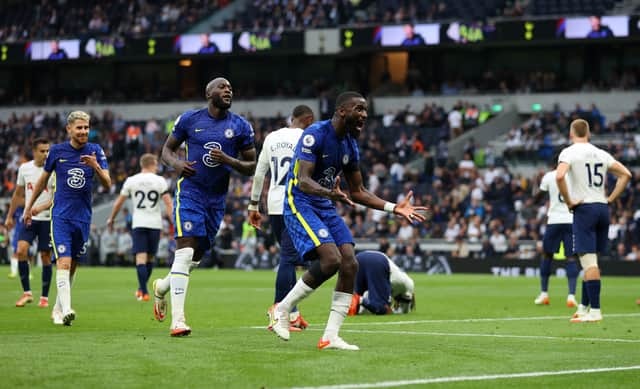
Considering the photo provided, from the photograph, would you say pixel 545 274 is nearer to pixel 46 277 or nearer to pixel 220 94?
pixel 46 277

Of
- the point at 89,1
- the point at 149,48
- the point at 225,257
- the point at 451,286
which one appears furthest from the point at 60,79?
the point at 451,286

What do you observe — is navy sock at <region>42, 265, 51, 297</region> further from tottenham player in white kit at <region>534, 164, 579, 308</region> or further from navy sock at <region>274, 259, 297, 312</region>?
→ tottenham player in white kit at <region>534, 164, 579, 308</region>

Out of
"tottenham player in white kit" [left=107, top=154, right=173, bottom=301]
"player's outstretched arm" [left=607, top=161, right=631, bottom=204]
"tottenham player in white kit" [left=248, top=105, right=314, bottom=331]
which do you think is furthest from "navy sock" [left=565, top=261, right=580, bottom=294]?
"tottenham player in white kit" [left=248, top=105, right=314, bottom=331]

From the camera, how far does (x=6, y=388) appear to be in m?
7.82

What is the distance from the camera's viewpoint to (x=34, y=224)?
1848cm

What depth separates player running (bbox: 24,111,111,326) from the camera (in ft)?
46.7

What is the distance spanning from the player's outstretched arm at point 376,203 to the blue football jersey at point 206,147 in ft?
5.28

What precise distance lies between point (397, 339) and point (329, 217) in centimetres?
172

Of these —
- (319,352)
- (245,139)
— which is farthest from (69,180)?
(319,352)

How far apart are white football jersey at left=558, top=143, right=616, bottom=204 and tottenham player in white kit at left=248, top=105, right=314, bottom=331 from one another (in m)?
3.70

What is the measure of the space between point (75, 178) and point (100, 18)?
4706cm

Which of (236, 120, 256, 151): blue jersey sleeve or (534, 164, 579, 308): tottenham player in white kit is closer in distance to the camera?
(236, 120, 256, 151): blue jersey sleeve

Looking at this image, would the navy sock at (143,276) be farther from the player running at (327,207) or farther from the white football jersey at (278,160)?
the player running at (327,207)

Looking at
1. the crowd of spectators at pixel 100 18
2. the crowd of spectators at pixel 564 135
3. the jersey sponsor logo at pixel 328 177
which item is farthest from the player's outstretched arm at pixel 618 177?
the crowd of spectators at pixel 100 18
